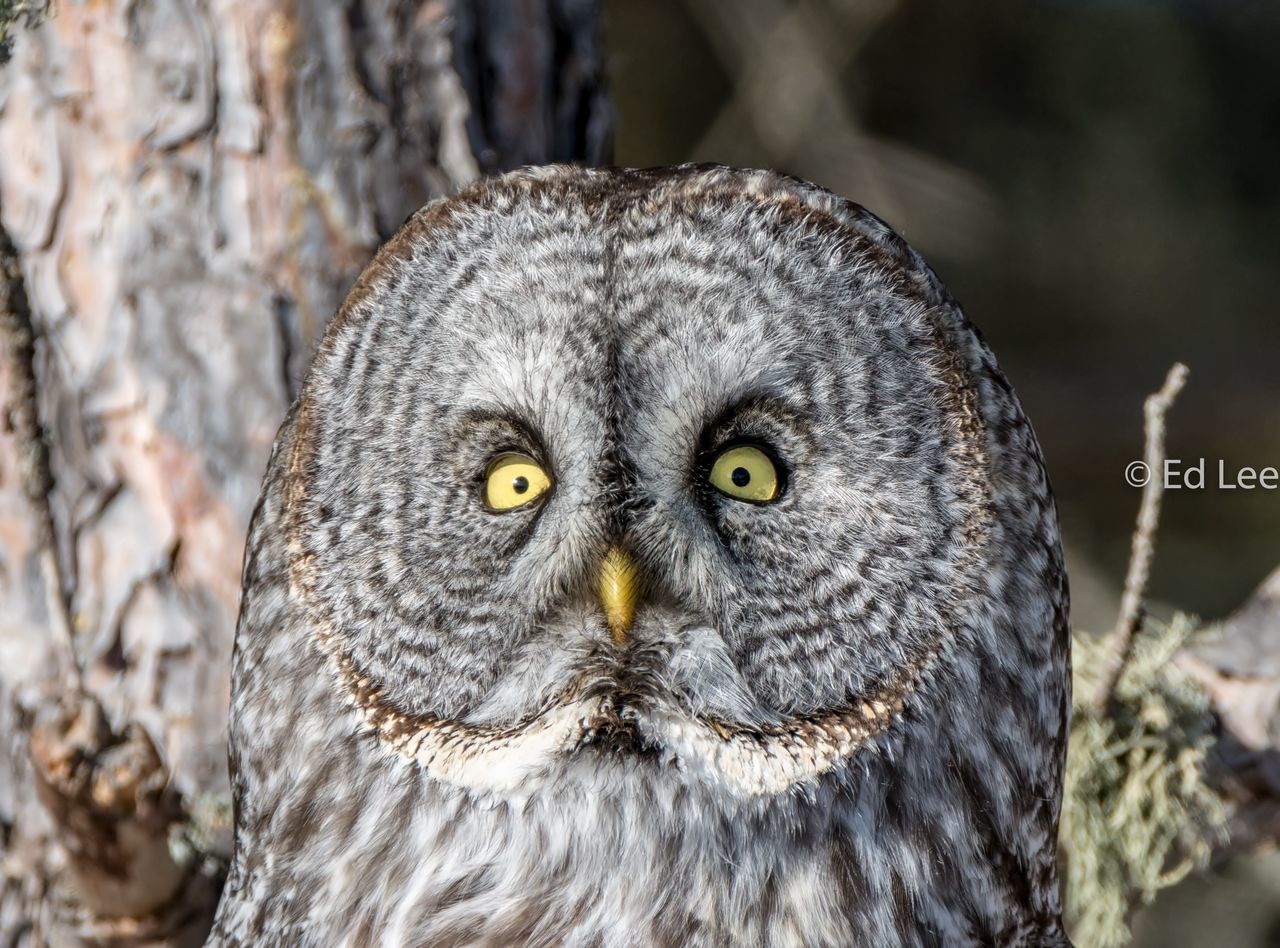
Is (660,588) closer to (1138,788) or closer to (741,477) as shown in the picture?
(741,477)

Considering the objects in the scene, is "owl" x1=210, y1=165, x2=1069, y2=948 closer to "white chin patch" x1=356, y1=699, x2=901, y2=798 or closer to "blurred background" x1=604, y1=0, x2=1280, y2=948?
"white chin patch" x1=356, y1=699, x2=901, y2=798

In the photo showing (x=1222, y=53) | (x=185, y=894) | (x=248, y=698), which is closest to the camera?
(x=248, y=698)

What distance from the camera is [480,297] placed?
155cm

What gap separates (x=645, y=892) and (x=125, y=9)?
1501 millimetres

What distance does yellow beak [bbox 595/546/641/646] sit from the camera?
1447 millimetres

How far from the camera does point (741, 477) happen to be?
4.87ft

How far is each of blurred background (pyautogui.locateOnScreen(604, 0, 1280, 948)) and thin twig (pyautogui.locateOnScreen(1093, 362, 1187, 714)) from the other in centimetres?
275

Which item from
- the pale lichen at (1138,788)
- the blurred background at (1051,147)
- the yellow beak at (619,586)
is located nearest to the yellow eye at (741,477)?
the yellow beak at (619,586)

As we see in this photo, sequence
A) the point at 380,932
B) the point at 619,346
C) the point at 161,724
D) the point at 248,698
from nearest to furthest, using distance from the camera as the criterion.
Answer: the point at 619,346 → the point at 380,932 → the point at 248,698 → the point at 161,724

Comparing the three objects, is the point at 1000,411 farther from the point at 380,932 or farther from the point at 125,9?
the point at 125,9

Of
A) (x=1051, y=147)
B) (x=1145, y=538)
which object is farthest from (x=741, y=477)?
(x=1051, y=147)

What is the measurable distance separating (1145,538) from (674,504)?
31.3 inches

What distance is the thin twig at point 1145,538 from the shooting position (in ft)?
6.09

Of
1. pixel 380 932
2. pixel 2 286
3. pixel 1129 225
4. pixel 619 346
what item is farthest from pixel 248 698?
Result: pixel 1129 225
